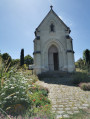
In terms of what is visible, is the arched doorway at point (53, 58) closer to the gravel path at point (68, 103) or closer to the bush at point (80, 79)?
the bush at point (80, 79)

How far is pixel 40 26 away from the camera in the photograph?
13648 mm

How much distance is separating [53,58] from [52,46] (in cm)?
187

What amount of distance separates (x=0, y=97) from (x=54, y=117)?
1.76 meters

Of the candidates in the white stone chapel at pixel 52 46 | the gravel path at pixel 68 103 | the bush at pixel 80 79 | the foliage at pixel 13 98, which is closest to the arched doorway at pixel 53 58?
the white stone chapel at pixel 52 46

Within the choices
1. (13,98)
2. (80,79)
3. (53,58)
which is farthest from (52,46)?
(13,98)

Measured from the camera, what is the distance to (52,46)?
14.1 metres

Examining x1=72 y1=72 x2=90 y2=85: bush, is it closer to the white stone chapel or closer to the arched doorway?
the white stone chapel

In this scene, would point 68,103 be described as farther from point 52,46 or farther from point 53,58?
point 52,46

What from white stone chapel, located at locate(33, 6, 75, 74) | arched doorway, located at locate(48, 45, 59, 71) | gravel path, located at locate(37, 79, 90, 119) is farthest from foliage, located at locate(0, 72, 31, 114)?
arched doorway, located at locate(48, 45, 59, 71)

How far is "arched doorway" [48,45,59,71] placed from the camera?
44.8 feet

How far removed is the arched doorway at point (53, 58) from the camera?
13648 millimetres

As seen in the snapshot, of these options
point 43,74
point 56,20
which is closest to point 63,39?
point 56,20

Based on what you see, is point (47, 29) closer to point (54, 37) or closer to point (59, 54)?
point (54, 37)

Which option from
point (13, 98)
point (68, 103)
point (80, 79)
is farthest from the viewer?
point (80, 79)
